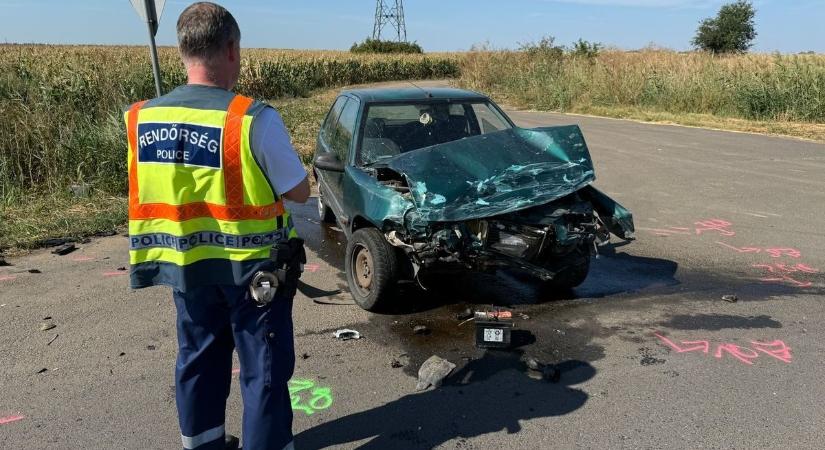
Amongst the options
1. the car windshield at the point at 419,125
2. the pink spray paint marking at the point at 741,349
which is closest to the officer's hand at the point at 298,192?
the car windshield at the point at 419,125

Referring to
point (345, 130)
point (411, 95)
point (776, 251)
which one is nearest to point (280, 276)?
point (345, 130)

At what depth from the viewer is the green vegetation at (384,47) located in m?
61.4

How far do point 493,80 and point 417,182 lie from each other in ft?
80.1

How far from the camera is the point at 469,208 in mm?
4141

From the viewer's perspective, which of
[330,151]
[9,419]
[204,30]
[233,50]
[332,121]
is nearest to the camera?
[204,30]

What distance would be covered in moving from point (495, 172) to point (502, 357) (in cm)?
139

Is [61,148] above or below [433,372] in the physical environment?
above

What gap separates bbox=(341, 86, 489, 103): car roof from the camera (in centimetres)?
565

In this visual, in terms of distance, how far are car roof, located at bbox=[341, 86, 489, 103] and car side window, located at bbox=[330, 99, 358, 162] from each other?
136 millimetres

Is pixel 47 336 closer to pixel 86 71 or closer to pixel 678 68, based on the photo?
Answer: pixel 86 71

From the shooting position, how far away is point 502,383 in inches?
142

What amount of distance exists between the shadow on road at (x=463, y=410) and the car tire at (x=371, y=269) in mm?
961

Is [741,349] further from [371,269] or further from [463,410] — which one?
[371,269]

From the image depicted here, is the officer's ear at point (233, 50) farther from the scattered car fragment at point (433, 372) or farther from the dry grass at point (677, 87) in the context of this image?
the dry grass at point (677, 87)
